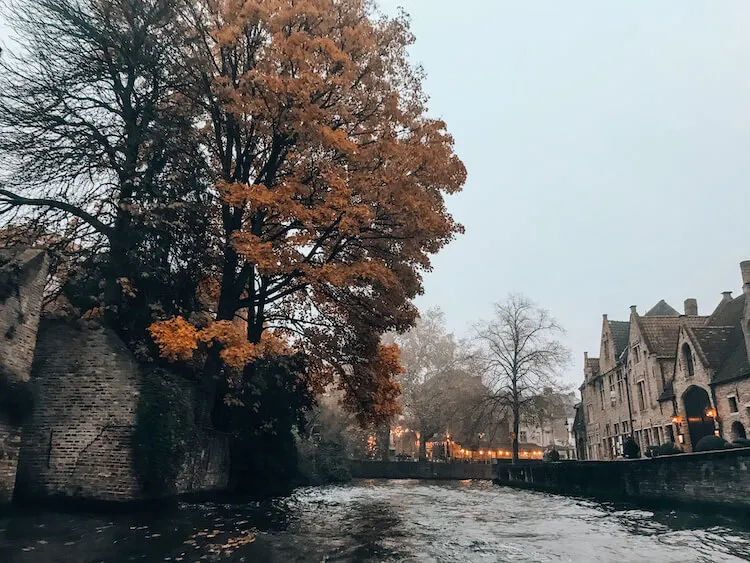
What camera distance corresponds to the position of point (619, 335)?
49.7m

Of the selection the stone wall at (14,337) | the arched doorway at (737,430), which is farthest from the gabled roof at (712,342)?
the stone wall at (14,337)

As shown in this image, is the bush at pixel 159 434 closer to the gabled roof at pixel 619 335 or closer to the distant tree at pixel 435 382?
the distant tree at pixel 435 382

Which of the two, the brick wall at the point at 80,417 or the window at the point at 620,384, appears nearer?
the brick wall at the point at 80,417

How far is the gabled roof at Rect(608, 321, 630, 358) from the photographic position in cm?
4847

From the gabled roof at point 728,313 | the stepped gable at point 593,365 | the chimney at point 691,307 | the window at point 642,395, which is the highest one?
the chimney at point 691,307

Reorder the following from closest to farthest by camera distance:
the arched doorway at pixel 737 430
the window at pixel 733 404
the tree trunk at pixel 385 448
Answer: the arched doorway at pixel 737 430 → the window at pixel 733 404 → the tree trunk at pixel 385 448

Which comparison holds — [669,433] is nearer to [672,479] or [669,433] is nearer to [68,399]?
[672,479]

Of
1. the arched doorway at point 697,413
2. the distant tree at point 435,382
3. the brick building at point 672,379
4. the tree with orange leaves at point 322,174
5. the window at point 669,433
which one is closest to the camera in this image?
the tree with orange leaves at point 322,174

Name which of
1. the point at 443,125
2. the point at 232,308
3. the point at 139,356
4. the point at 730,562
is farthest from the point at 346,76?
the point at 730,562

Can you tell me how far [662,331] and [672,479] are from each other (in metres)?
24.6

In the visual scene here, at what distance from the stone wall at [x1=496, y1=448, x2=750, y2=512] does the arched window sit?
9.93 meters

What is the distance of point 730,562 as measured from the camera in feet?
28.9

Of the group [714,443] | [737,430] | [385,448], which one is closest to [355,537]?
[714,443]

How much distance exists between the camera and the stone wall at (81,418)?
13.0m
